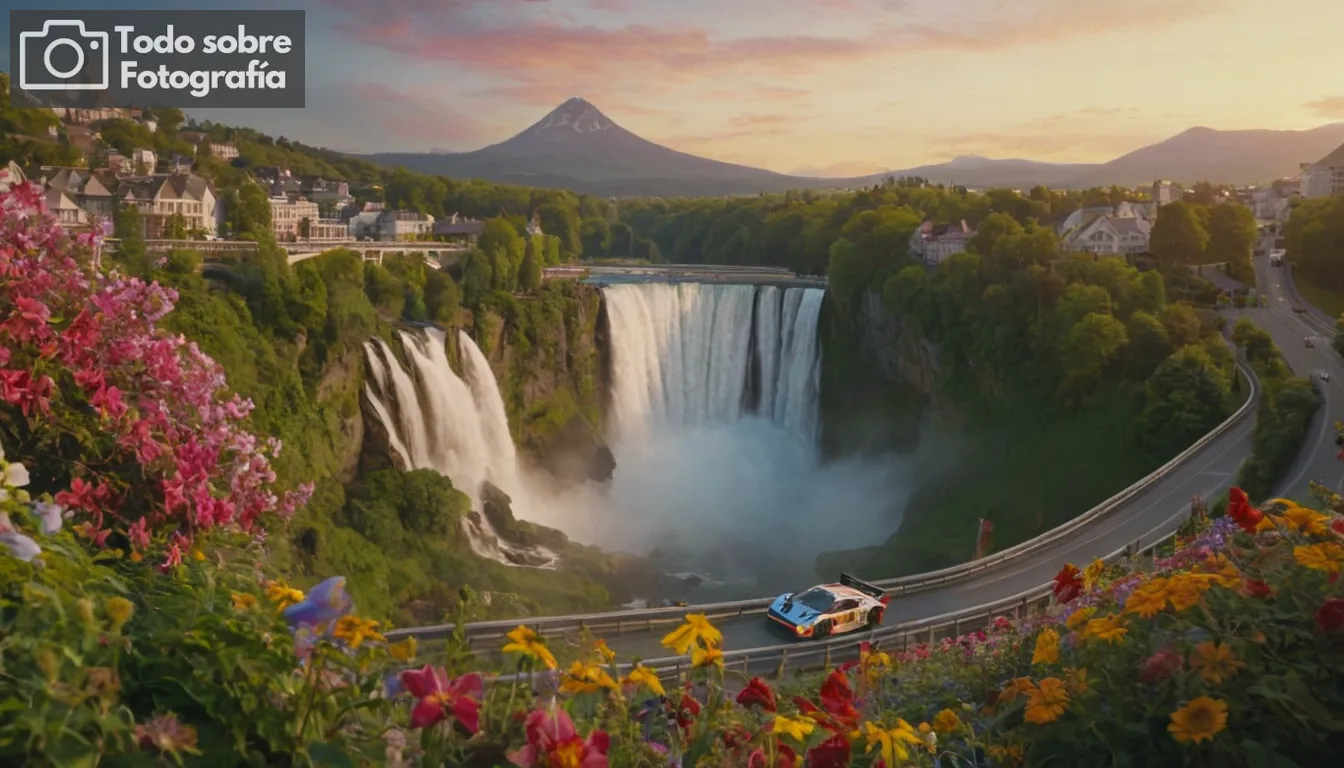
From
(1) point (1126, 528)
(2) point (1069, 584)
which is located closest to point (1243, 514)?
(2) point (1069, 584)

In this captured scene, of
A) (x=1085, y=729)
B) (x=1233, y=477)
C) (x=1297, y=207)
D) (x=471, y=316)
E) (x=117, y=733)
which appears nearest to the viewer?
(x=117, y=733)

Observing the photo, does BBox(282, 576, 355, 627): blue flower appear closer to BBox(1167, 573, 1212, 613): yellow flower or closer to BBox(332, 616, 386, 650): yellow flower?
BBox(332, 616, 386, 650): yellow flower

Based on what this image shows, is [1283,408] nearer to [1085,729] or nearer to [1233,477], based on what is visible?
[1233,477]

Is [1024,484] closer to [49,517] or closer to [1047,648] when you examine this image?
[1047,648]

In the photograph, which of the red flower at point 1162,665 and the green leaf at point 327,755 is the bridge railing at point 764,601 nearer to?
the red flower at point 1162,665

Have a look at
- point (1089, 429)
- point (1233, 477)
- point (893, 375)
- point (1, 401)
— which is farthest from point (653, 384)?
point (1, 401)

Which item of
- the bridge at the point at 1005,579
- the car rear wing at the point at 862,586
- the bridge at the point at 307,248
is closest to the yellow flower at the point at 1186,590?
the bridge at the point at 1005,579

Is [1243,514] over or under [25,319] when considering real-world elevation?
under
